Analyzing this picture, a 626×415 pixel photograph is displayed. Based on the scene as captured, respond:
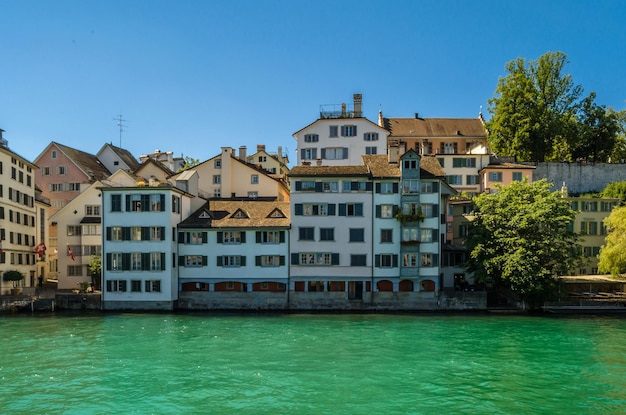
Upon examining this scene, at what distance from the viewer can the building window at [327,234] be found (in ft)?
172

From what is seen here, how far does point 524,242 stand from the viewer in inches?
1914

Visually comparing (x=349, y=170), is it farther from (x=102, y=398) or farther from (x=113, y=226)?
(x=102, y=398)

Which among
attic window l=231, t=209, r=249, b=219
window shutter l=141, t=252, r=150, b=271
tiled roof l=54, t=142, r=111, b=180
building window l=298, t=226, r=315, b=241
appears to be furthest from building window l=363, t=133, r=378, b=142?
tiled roof l=54, t=142, r=111, b=180

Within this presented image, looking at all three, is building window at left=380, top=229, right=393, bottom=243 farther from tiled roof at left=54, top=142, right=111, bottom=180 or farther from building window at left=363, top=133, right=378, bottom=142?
tiled roof at left=54, top=142, right=111, bottom=180

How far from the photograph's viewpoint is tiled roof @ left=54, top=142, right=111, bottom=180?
74.1 m

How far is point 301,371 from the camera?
28578 mm

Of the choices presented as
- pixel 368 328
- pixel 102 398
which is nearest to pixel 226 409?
pixel 102 398

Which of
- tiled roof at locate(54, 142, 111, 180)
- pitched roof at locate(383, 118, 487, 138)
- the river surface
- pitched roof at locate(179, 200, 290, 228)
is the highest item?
pitched roof at locate(383, 118, 487, 138)

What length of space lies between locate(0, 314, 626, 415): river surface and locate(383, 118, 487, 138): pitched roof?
1530 inches

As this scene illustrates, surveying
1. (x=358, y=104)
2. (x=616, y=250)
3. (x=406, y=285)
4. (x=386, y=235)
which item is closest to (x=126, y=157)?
(x=358, y=104)

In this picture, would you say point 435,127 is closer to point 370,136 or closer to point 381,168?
point 370,136

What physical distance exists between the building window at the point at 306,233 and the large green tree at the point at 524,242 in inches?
590

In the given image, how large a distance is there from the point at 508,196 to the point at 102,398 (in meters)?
40.2

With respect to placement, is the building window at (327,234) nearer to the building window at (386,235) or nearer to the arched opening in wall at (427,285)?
the building window at (386,235)
